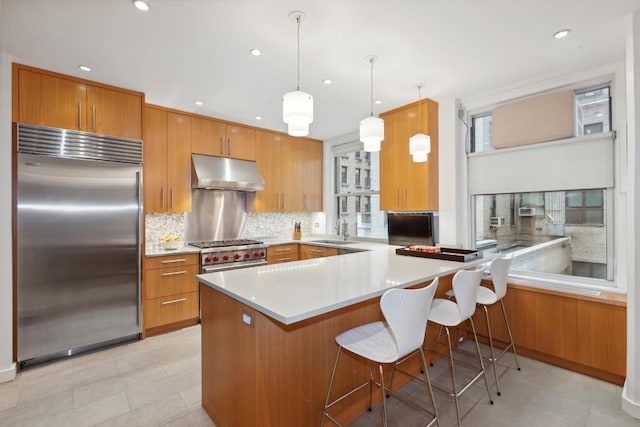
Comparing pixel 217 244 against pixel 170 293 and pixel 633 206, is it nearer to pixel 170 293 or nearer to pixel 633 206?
pixel 170 293

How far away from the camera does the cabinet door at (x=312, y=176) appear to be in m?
5.11

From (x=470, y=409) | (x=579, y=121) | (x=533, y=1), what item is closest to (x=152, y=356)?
(x=470, y=409)

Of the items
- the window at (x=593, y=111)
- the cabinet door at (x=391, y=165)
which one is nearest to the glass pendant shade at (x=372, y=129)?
the cabinet door at (x=391, y=165)

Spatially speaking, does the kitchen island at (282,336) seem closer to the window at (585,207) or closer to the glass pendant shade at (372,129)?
the glass pendant shade at (372,129)

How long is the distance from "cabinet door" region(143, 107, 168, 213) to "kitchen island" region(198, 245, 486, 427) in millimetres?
2089

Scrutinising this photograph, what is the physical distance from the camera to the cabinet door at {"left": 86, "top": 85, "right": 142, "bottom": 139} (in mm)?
2928

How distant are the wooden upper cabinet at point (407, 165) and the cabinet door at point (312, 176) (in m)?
1.59

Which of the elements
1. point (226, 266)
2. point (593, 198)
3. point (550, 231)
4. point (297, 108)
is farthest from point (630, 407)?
point (226, 266)

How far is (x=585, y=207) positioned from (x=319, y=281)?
2.64m

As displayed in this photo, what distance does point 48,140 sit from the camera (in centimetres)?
267

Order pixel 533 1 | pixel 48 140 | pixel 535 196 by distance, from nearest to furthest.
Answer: pixel 533 1, pixel 48 140, pixel 535 196

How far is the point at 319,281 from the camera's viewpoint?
186 cm

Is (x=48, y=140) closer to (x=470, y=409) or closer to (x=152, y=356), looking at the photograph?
(x=152, y=356)

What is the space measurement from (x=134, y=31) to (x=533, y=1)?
263cm
